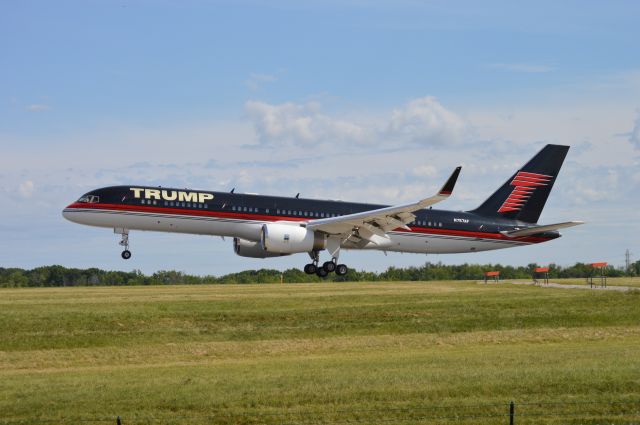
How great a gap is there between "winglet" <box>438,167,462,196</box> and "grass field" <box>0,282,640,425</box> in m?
6.10

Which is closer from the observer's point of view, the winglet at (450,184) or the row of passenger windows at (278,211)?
the winglet at (450,184)

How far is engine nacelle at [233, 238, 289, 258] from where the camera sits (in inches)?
1922

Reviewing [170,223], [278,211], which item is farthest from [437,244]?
[170,223]

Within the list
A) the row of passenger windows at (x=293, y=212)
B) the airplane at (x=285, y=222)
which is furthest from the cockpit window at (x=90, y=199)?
the row of passenger windows at (x=293, y=212)

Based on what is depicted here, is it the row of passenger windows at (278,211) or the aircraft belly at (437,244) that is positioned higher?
the row of passenger windows at (278,211)

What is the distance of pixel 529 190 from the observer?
55188mm

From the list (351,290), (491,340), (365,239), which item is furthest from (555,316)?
(351,290)

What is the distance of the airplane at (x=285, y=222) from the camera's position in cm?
4628

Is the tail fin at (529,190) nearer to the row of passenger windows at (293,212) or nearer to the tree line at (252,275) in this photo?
the row of passenger windows at (293,212)

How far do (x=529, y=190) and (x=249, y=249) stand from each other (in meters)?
17.6

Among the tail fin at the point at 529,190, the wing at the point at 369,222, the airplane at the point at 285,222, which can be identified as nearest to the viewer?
the wing at the point at 369,222

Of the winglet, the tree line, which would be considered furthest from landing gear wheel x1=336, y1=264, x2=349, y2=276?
the tree line

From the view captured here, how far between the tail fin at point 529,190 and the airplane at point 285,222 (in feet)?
6.66

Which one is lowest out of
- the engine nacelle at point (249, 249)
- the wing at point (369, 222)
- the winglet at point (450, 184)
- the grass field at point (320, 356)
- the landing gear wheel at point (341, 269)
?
the grass field at point (320, 356)
